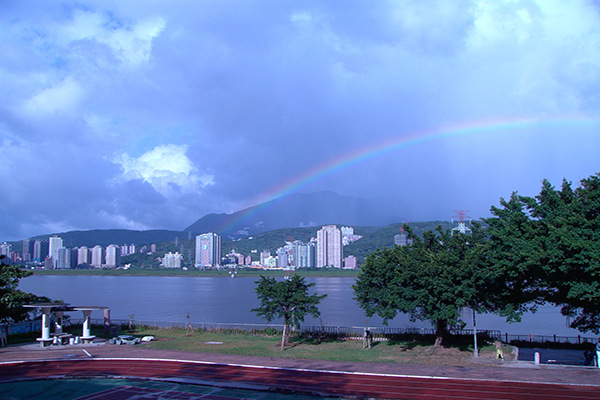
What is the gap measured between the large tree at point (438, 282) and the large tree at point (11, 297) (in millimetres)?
26737

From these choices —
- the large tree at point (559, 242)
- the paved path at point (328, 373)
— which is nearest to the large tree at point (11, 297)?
the paved path at point (328, 373)

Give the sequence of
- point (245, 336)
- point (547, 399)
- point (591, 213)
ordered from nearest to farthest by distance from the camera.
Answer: point (547, 399)
point (591, 213)
point (245, 336)

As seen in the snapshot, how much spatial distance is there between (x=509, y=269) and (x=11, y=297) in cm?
3674

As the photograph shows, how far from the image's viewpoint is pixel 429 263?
3078cm

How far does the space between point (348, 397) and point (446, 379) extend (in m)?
5.69

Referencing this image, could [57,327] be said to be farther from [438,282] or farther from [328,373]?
[438,282]

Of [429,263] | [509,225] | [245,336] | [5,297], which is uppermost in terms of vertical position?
[509,225]

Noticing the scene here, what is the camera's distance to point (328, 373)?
77.7 feet

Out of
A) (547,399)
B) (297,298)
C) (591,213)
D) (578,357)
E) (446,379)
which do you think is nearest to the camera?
(547,399)

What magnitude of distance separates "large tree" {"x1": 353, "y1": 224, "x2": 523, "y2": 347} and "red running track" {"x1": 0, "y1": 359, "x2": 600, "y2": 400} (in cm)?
833

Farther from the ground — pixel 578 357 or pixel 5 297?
pixel 5 297

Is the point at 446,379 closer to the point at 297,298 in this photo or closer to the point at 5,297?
the point at 297,298

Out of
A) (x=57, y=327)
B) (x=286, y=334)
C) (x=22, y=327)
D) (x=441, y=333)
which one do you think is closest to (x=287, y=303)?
(x=286, y=334)

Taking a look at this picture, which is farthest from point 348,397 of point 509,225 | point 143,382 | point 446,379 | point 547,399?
point 509,225
